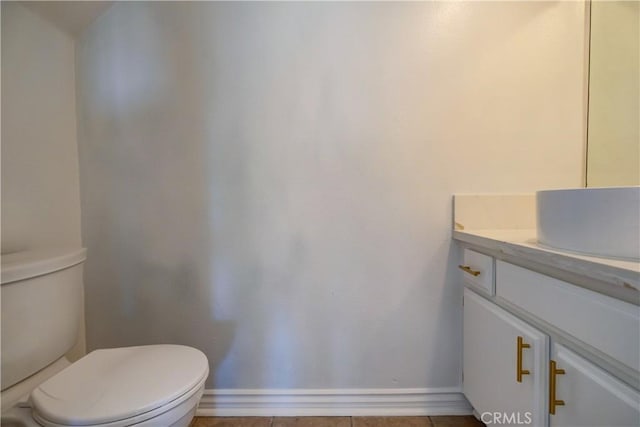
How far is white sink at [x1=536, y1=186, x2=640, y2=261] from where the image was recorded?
655mm

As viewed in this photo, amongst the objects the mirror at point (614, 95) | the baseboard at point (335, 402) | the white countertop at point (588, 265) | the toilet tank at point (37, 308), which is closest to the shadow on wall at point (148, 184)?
the baseboard at point (335, 402)

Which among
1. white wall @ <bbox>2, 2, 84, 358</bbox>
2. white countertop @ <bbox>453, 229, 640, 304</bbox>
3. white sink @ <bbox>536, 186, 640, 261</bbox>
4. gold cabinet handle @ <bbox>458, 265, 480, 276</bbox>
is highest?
white wall @ <bbox>2, 2, 84, 358</bbox>

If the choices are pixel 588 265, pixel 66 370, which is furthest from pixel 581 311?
pixel 66 370

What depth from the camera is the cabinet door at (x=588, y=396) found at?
0.58 meters

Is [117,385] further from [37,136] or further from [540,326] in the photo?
[540,326]

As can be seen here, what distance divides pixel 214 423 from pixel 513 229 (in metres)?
1.44

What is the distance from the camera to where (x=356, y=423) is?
1.25 metres

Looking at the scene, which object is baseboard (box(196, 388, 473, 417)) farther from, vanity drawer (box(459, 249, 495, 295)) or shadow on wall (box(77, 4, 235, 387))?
vanity drawer (box(459, 249, 495, 295))

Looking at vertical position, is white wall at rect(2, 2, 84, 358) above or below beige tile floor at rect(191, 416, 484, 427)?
above

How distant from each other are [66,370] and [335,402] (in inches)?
37.4

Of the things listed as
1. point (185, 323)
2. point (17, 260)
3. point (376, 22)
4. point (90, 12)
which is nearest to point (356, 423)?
point (185, 323)

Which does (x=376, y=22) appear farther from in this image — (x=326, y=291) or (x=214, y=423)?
(x=214, y=423)

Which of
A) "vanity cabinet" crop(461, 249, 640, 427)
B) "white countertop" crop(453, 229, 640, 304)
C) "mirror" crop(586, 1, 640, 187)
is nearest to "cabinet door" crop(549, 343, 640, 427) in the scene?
"vanity cabinet" crop(461, 249, 640, 427)

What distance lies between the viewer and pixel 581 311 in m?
0.67
